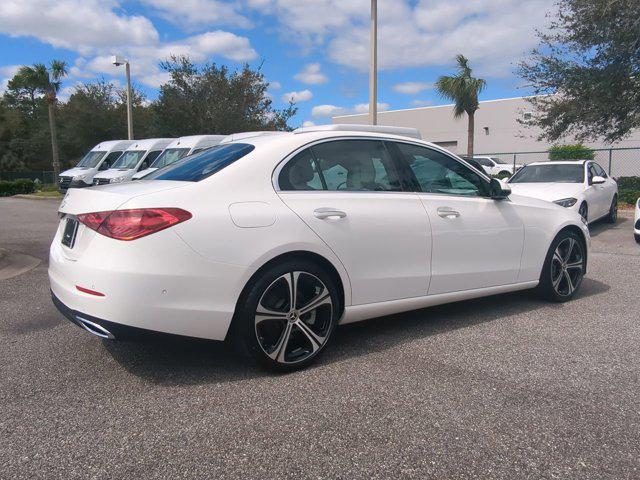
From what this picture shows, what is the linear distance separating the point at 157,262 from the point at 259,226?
2.19 feet

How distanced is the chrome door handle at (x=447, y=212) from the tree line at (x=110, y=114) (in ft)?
79.5

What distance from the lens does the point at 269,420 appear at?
9.70 ft

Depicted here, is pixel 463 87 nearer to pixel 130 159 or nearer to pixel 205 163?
pixel 130 159

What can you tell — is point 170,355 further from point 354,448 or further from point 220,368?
point 354,448

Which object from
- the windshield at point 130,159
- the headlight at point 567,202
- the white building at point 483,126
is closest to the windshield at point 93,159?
the windshield at point 130,159

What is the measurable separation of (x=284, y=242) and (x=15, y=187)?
121 feet

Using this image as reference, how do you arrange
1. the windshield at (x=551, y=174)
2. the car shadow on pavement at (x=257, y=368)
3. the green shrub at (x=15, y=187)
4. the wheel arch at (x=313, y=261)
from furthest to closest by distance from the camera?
the green shrub at (x=15, y=187), the windshield at (x=551, y=174), the car shadow on pavement at (x=257, y=368), the wheel arch at (x=313, y=261)

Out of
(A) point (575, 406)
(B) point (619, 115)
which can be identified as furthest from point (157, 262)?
(B) point (619, 115)

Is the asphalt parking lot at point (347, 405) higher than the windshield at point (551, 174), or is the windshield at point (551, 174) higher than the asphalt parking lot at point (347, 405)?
the windshield at point (551, 174)

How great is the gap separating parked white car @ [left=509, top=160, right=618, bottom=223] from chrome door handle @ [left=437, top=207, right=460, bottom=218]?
5947 millimetres

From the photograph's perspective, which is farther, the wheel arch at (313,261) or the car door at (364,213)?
the car door at (364,213)

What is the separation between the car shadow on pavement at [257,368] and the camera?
139 inches

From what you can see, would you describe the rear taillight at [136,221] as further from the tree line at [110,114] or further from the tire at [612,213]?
the tree line at [110,114]

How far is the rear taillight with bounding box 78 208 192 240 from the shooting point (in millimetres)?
3105
